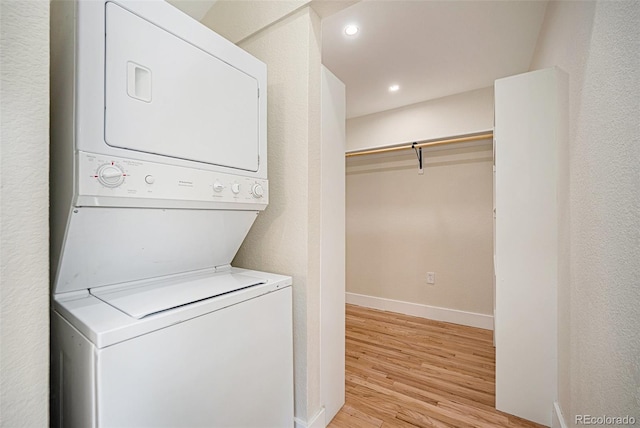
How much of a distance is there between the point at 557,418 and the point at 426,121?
2502 millimetres

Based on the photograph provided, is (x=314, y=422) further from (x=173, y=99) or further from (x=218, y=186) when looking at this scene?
(x=173, y=99)

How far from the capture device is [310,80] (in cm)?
138

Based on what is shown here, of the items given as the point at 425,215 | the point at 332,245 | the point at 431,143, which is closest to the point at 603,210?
the point at 332,245

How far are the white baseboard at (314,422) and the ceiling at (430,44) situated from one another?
7.43 feet

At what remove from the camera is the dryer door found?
0.81 m

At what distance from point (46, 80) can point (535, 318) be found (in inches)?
85.9

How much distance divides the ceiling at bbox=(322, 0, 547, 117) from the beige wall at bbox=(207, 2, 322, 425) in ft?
1.81

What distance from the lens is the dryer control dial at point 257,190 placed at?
1.21 metres

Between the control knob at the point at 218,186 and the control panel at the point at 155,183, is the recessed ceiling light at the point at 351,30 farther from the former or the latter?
the control knob at the point at 218,186

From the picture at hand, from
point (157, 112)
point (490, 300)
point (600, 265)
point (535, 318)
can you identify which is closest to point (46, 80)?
point (157, 112)

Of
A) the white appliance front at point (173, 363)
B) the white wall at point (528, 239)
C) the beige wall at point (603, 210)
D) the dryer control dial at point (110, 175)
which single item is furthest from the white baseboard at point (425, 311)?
the dryer control dial at point (110, 175)

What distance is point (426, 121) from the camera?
9.61 feet

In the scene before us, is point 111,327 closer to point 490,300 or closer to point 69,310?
point 69,310

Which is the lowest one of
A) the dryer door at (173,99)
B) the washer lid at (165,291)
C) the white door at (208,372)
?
the white door at (208,372)
